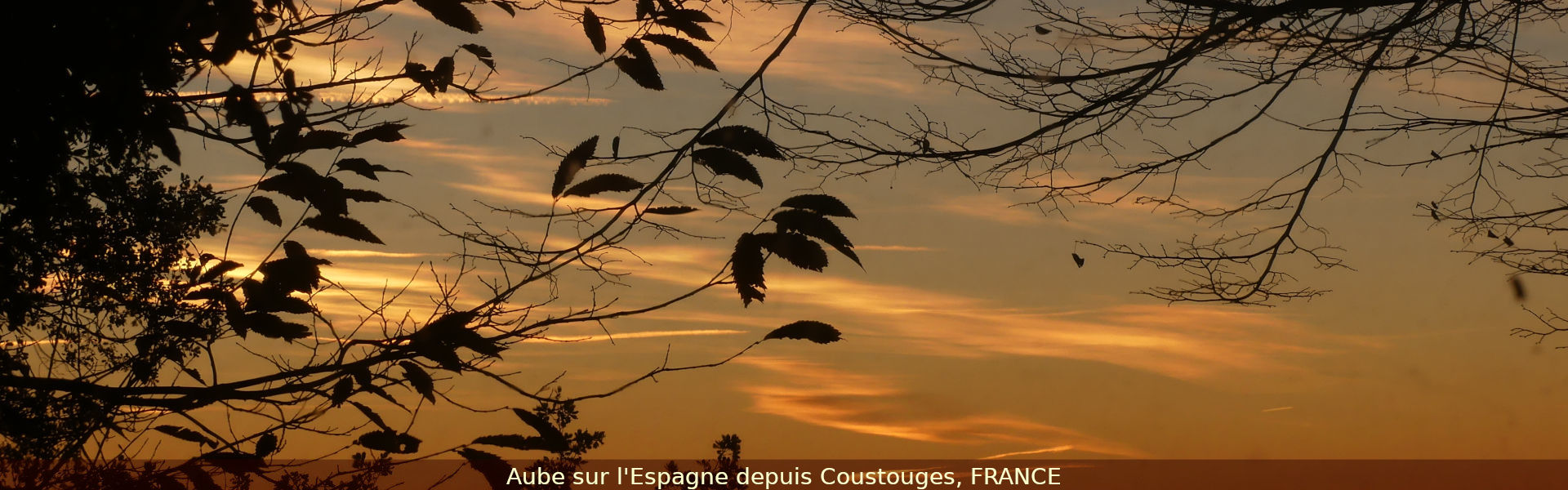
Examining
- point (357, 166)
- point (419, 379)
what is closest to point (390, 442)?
point (419, 379)

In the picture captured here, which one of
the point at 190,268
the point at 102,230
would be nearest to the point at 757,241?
the point at 190,268

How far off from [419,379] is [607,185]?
33.0 inches

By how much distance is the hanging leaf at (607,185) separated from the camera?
8.89 ft

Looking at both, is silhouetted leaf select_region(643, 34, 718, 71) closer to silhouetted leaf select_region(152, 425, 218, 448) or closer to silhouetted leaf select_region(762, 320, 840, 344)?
silhouetted leaf select_region(762, 320, 840, 344)

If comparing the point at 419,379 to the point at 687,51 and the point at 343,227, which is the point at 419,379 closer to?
the point at 343,227

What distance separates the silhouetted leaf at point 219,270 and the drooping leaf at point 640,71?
1.54 m

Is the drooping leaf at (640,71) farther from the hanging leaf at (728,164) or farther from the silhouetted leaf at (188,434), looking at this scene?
the silhouetted leaf at (188,434)

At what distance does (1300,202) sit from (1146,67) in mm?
1622

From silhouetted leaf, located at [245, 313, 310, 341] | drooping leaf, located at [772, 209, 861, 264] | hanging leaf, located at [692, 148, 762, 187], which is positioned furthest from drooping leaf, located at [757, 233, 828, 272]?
silhouetted leaf, located at [245, 313, 310, 341]

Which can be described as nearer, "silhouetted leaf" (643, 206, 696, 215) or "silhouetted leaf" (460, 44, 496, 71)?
"silhouetted leaf" (643, 206, 696, 215)

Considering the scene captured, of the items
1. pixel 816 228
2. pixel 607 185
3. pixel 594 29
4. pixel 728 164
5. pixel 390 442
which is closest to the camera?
pixel 816 228

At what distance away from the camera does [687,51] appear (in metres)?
3.14

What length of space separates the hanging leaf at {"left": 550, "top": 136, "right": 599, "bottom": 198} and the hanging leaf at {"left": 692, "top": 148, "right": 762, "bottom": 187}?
0.34 metres

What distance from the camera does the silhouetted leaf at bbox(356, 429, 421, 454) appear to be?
3.03 meters
